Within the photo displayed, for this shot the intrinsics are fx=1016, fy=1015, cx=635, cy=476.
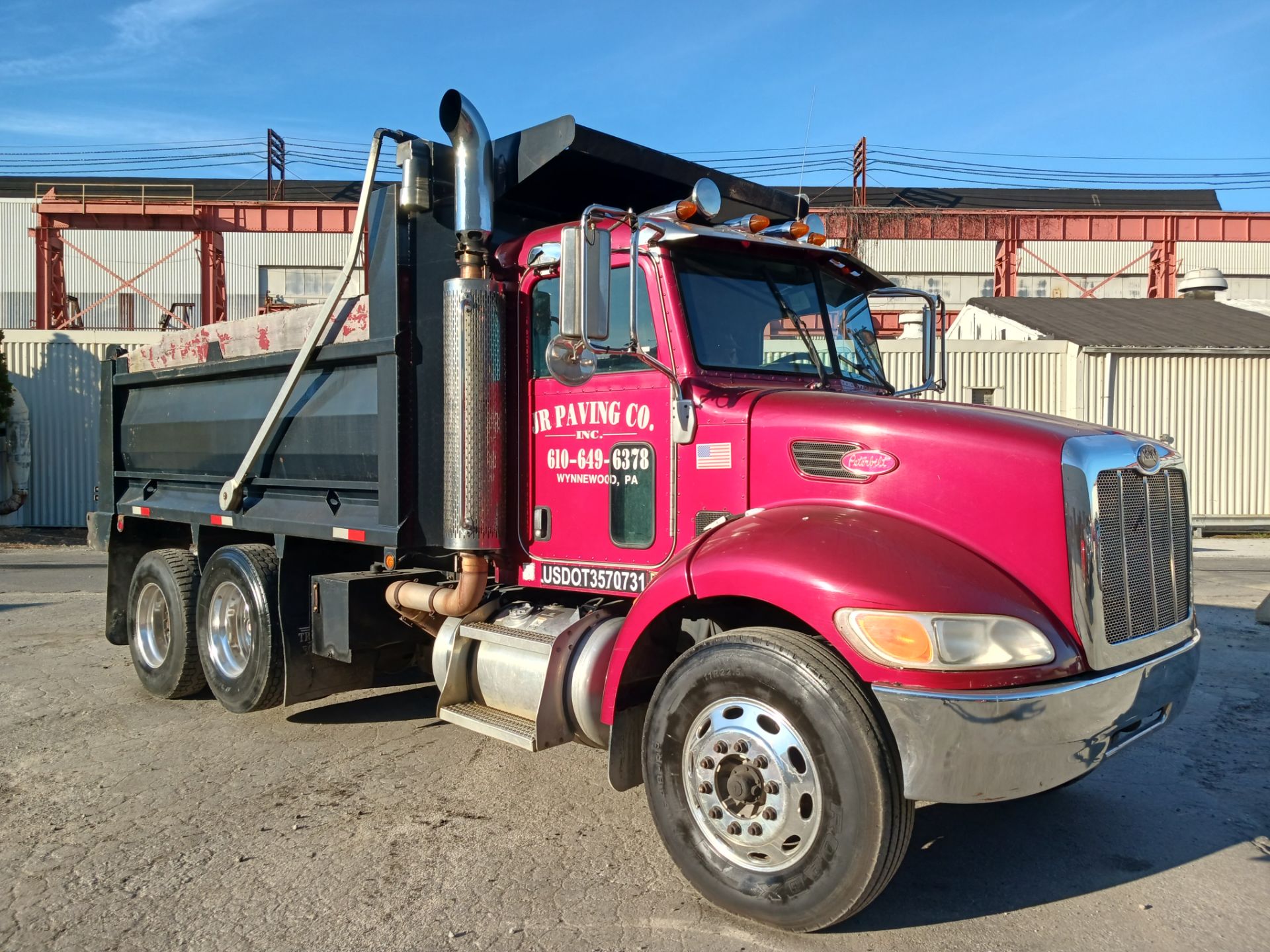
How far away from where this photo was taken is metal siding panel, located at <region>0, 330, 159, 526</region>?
65.0 ft

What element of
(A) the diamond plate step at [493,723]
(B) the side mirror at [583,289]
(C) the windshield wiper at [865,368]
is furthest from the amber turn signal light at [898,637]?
(C) the windshield wiper at [865,368]

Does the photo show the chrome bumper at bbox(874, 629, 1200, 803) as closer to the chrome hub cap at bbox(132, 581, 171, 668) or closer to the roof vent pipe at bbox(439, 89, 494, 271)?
the roof vent pipe at bbox(439, 89, 494, 271)

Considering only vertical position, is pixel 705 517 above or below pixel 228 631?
above

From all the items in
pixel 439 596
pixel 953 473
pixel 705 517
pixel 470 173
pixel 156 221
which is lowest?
pixel 439 596

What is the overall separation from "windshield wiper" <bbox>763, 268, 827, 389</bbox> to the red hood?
26.3 inches

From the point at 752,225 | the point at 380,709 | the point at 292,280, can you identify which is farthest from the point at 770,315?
the point at 292,280

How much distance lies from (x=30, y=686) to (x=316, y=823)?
3795 millimetres

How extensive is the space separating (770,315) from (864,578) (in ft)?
5.52

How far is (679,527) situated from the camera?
4.37 meters

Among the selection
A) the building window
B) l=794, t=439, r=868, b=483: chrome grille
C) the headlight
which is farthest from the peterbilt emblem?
the building window

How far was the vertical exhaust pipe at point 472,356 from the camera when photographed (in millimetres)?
4883

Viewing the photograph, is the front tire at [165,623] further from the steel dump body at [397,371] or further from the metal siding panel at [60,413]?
the metal siding panel at [60,413]

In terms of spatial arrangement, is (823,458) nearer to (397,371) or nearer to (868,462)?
(868,462)

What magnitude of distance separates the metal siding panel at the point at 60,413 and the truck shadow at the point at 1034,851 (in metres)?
19.4
